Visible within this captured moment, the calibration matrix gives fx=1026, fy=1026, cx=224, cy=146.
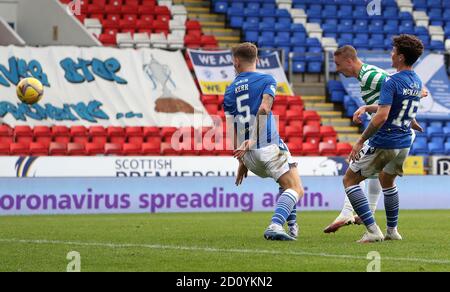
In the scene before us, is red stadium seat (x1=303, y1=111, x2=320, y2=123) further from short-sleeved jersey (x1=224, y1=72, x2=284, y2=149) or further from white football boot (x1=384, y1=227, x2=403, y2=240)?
short-sleeved jersey (x1=224, y1=72, x2=284, y2=149)

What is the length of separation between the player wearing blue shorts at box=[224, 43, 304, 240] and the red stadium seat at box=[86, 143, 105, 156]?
13.2 metres

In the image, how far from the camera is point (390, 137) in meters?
10.7

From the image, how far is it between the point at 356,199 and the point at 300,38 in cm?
1981

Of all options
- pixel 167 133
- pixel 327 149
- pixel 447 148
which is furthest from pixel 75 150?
pixel 447 148

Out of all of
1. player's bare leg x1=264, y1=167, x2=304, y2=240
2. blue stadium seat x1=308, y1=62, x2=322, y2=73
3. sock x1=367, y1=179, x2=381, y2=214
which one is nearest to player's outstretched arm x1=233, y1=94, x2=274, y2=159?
player's bare leg x1=264, y1=167, x2=304, y2=240

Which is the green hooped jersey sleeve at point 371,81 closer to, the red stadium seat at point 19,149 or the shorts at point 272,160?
the shorts at point 272,160

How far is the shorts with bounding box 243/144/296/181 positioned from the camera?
35.7ft

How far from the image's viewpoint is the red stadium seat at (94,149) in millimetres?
23953

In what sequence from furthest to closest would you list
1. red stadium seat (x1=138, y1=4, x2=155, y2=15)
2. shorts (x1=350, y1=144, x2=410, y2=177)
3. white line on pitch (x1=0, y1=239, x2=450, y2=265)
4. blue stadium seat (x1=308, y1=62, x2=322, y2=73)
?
red stadium seat (x1=138, y1=4, x2=155, y2=15) → blue stadium seat (x1=308, y1=62, x2=322, y2=73) → shorts (x1=350, y1=144, x2=410, y2=177) → white line on pitch (x1=0, y1=239, x2=450, y2=265)

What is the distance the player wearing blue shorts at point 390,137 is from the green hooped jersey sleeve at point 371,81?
71 cm

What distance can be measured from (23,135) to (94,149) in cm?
171

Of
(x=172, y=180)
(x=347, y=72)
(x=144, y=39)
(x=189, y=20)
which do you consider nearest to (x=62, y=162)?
(x=172, y=180)
